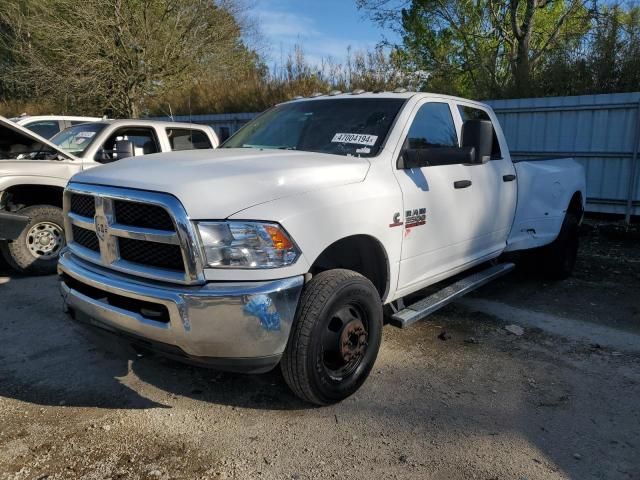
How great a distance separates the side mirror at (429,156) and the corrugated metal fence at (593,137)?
6689mm

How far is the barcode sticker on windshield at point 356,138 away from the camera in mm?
3615

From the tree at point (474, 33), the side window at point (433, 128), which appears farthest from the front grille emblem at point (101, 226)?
the tree at point (474, 33)

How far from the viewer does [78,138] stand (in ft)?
23.1

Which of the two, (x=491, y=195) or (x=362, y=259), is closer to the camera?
(x=362, y=259)

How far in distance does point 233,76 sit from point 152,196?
18.6 metres

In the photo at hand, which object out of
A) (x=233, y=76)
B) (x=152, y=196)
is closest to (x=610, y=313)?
(x=152, y=196)

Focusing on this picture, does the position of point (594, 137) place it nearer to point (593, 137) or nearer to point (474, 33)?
point (593, 137)

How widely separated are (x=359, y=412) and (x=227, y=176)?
5.24ft

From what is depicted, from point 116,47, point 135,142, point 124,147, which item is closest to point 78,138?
point 135,142

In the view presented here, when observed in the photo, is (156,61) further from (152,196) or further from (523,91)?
(152,196)

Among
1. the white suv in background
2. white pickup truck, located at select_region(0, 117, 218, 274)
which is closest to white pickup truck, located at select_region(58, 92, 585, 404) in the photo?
white pickup truck, located at select_region(0, 117, 218, 274)

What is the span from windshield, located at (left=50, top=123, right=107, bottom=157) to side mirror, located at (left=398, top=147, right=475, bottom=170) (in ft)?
15.6

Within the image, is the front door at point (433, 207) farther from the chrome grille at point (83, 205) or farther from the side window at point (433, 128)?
the chrome grille at point (83, 205)

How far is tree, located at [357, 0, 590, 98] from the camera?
1638 centimetres
